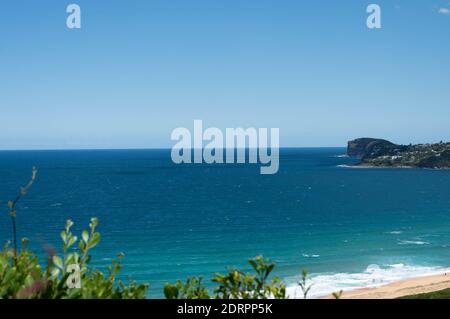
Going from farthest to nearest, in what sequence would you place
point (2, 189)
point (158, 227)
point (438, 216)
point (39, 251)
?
point (2, 189) → point (438, 216) → point (158, 227) → point (39, 251)

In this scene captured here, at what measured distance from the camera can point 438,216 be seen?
87.9m

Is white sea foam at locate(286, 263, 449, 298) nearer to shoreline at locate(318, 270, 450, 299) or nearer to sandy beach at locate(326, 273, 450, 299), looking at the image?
shoreline at locate(318, 270, 450, 299)

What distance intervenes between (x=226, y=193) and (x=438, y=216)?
52834 millimetres

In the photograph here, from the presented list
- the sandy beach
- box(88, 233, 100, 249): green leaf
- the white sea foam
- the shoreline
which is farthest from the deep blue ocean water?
box(88, 233, 100, 249): green leaf

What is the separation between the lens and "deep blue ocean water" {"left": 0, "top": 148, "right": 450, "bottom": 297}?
2109 inches

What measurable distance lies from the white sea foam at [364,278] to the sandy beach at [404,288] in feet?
3.63

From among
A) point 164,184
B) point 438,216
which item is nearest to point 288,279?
point 438,216

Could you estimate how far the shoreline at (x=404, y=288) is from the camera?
137 feet

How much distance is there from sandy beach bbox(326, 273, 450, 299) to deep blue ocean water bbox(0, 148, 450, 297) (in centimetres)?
179

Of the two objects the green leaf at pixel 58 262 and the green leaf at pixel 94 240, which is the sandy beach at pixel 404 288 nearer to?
the green leaf at pixel 94 240

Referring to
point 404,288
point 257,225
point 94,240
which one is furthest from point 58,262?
point 257,225

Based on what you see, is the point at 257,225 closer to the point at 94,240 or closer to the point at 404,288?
the point at 404,288

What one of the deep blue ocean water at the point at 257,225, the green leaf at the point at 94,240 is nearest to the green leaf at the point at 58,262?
the green leaf at the point at 94,240
